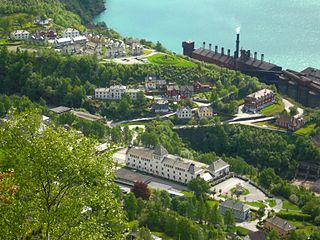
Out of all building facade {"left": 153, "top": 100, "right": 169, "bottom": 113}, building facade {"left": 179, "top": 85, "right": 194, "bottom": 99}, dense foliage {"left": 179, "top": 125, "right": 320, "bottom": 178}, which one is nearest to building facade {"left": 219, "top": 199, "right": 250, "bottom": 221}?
dense foliage {"left": 179, "top": 125, "right": 320, "bottom": 178}

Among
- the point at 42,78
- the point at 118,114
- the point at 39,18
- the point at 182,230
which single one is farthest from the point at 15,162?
the point at 39,18

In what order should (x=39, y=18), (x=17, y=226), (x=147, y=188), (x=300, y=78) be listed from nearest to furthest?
1. (x=17, y=226)
2. (x=147, y=188)
3. (x=300, y=78)
4. (x=39, y=18)

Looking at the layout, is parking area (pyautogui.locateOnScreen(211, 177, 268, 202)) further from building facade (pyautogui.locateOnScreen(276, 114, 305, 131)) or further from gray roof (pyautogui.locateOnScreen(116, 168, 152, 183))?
building facade (pyautogui.locateOnScreen(276, 114, 305, 131))

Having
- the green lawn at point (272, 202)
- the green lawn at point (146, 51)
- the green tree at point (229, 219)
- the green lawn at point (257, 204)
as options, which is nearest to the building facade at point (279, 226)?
the green tree at point (229, 219)

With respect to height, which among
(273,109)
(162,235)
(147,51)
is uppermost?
(147,51)

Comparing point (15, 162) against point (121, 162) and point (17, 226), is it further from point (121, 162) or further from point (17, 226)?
point (121, 162)

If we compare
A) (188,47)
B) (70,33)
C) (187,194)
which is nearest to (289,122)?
(187,194)

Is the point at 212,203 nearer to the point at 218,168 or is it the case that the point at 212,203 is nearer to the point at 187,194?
the point at 187,194
